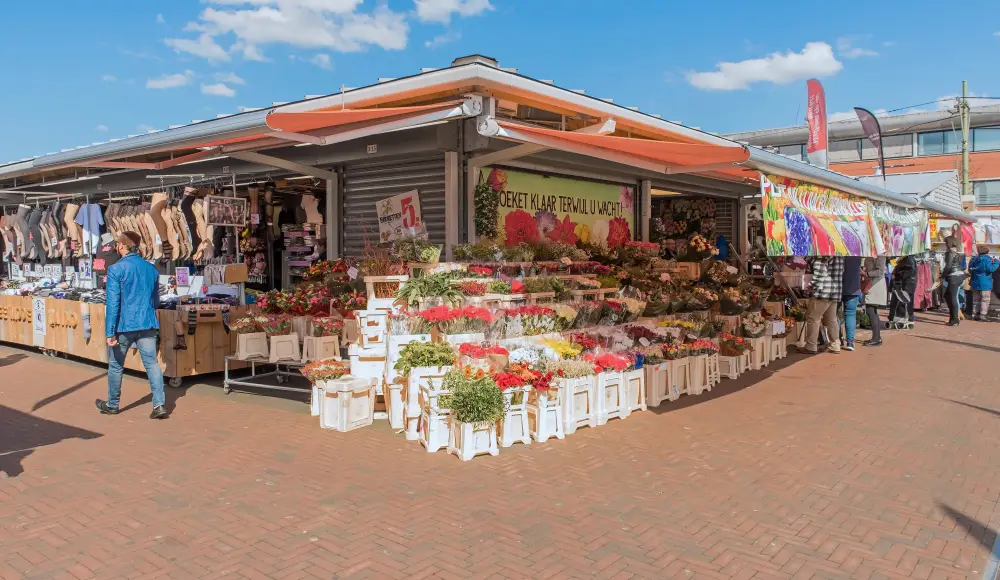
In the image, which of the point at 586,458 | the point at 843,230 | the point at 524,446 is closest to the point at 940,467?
the point at 586,458

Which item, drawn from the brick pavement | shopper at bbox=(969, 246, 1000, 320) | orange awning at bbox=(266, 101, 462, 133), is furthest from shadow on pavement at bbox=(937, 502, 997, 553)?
shopper at bbox=(969, 246, 1000, 320)

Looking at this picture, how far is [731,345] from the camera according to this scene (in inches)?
368

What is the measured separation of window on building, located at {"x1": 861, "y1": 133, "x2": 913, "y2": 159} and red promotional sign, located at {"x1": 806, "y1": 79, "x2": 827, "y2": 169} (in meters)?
28.3

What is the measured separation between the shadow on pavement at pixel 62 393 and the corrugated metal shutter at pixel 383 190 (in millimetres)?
3830

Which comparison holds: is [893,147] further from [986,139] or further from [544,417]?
[544,417]

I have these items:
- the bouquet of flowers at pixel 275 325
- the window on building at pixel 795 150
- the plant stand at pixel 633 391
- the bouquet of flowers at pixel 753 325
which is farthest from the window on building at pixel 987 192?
the bouquet of flowers at pixel 275 325

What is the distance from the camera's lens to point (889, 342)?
43.0 ft

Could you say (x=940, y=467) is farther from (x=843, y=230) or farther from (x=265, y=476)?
(x=265, y=476)

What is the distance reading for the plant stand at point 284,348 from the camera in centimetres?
808

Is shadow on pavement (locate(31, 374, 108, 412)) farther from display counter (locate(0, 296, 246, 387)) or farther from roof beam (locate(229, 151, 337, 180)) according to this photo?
roof beam (locate(229, 151, 337, 180))

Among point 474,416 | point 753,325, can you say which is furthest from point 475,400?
point 753,325

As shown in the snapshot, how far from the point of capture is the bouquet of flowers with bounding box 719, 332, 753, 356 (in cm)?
934

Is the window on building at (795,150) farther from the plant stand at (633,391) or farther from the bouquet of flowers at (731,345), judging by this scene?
the plant stand at (633,391)

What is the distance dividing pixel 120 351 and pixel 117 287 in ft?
2.27
